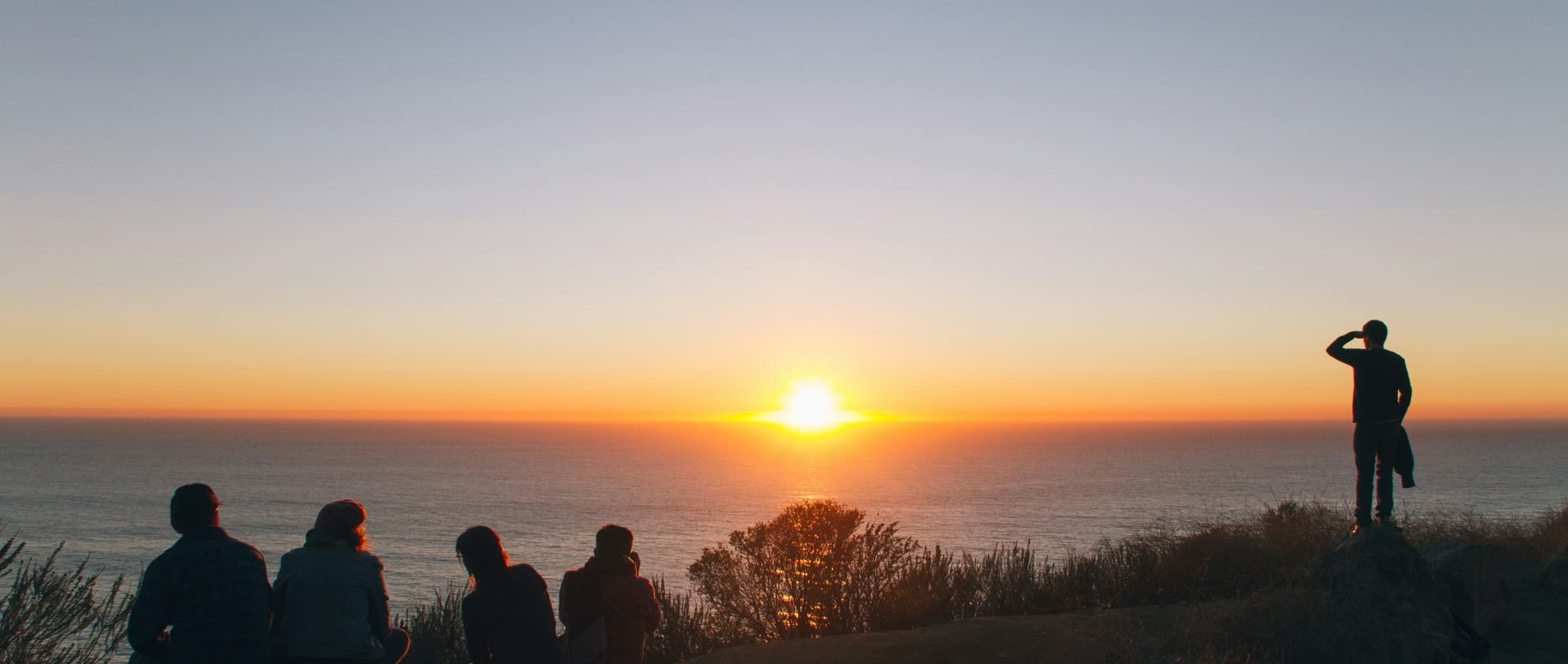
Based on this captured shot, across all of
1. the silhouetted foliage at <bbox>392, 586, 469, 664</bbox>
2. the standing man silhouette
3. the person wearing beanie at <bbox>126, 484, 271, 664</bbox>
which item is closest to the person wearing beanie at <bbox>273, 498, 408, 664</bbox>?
the person wearing beanie at <bbox>126, 484, 271, 664</bbox>

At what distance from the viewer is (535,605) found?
5.64 meters

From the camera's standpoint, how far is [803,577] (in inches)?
447

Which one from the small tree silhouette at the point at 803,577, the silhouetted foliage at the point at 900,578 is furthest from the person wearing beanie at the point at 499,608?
the small tree silhouette at the point at 803,577

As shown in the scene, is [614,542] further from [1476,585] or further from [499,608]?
[1476,585]

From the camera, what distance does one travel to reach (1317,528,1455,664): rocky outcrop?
750cm

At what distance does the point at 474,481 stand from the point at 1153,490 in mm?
73347

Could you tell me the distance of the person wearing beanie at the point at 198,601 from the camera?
4.98 m

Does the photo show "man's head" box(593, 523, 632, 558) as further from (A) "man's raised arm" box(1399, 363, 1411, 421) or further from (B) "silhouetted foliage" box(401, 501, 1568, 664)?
(A) "man's raised arm" box(1399, 363, 1411, 421)

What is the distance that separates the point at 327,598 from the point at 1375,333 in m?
9.11

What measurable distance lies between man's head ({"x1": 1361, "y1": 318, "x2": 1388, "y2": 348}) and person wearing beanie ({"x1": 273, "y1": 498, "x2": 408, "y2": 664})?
883 centimetres

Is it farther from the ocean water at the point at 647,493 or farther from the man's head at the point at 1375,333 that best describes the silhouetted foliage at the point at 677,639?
the ocean water at the point at 647,493

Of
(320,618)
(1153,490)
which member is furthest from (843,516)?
(1153,490)

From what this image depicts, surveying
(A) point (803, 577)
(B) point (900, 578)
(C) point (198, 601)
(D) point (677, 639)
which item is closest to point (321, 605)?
(C) point (198, 601)

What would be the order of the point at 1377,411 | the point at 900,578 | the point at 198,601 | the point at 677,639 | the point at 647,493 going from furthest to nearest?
the point at 647,493 < the point at 900,578 < the point at 677,639 < the point at 1377,411 < the point at 198,601
